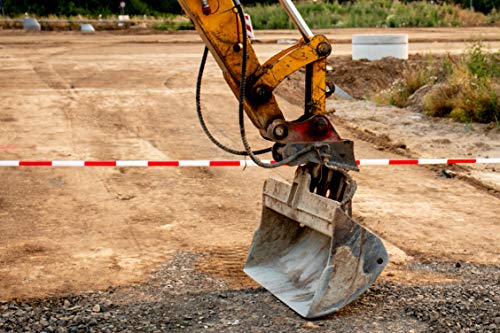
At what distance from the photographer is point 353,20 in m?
40.6

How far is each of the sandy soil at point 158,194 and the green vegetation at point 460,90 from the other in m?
0.46

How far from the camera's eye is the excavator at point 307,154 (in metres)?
5.91

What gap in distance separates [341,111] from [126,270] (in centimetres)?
945

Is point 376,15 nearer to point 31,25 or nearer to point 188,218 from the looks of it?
point 31,25

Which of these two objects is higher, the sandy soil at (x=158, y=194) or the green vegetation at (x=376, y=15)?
the sandy soil at (x=158, y=194)


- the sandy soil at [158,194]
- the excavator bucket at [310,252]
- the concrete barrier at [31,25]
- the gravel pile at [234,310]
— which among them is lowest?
the concrete barrier at [31,25]

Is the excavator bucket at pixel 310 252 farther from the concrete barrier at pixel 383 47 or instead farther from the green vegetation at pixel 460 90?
the concrete barrier at pixel 383 47

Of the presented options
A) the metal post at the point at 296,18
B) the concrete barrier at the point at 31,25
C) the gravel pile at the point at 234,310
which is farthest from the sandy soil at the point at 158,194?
the concrete barrier at the point at 31,25

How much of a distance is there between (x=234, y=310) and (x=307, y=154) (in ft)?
4.01

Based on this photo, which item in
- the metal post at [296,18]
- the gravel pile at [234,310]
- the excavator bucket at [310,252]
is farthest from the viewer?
the metal post at [296,18]

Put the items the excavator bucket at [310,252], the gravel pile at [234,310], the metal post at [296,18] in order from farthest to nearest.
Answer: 1. the metal post at [296,18]
2. the excavator bucket at [310,252]
3. the gravel pile at [234,310]

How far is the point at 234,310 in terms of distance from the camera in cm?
604

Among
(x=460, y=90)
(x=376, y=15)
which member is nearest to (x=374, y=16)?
(x=376, y=15)

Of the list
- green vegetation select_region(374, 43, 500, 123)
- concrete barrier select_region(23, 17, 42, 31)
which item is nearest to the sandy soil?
green vegetation select_region(374, 43, 500, 123)
